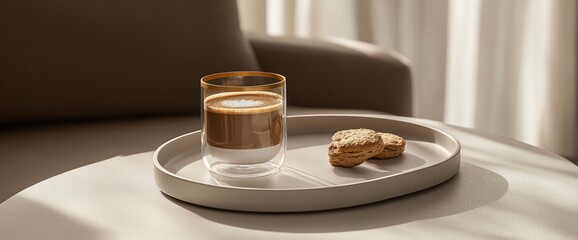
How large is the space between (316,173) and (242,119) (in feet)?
0.45

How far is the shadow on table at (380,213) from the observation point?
92cm

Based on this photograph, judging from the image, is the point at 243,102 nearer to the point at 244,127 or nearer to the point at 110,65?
the point at 244,127

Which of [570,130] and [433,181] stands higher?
[433,181]

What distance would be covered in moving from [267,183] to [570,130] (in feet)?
6.88

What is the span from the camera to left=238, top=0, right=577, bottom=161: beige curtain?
2740 mm

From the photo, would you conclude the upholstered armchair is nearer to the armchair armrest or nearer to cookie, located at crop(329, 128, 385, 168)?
the armchair armrest

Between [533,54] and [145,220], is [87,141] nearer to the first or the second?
[145,220]

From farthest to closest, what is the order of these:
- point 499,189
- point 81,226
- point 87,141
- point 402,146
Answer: point 87,141
point 402,146
point 499,189
point 81,226

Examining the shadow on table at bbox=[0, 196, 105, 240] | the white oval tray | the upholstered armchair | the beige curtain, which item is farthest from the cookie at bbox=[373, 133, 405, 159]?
the beige curtain

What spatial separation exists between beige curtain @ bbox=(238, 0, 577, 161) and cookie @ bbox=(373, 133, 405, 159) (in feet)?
5.17

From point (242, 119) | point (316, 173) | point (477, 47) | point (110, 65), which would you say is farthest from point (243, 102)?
point (477, 47)

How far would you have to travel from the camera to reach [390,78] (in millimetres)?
1941

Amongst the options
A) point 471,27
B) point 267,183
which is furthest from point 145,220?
point 471,27

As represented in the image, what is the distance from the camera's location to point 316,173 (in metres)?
1.10
